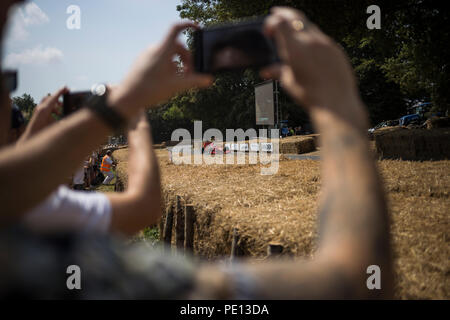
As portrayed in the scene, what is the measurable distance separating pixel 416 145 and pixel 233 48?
11191 millimetres

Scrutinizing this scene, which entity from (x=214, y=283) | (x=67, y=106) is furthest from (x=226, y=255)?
(x=214, y=283)

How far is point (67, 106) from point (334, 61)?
1.21 metres

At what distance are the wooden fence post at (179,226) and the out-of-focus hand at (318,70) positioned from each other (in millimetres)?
5596

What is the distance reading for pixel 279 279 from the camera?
74 cm

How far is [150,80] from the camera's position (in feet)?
3.06

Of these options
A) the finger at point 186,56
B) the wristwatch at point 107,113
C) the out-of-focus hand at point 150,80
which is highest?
the finger at point 186,56

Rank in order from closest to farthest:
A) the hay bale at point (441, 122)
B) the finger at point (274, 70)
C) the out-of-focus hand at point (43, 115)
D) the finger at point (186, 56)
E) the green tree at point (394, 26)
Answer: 1. the finger at point (274, 70)
2. the finger at point (186, 56)
3. the out-of-focus hand at point (43, 115)
4. the green tree at point (394, 26)
5. the hay bale at point (441, 122)

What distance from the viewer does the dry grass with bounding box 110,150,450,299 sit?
7.61 ft

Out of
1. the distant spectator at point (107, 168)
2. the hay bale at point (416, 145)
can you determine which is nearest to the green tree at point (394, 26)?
the hay bale at point (416, 145)

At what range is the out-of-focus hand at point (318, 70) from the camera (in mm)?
780

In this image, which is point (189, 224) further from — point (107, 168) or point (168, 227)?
point (107, 168)

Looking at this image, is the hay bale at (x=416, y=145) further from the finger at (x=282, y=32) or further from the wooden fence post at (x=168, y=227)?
the finger at (x=282, y=32)

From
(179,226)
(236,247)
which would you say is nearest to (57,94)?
(236,247)

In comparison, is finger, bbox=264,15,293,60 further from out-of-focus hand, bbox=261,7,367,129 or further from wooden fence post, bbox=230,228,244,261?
wooden fence post, bbox=230,228,244,261
